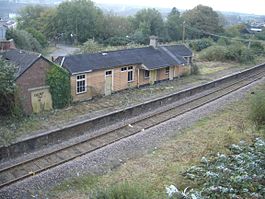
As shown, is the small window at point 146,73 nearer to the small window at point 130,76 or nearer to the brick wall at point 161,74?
the brick wall at point 161,74

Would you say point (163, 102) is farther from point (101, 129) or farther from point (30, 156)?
point (30, 156)

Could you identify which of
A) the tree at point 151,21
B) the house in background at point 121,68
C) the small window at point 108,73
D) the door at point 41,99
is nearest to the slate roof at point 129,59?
the house in background at point 121,68

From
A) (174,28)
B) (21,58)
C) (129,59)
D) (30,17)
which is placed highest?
(30,17)

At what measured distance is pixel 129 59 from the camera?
2817 cm

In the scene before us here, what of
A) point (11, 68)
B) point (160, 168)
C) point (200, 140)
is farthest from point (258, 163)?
point (11, 68)

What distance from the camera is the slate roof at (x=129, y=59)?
80.3 ft

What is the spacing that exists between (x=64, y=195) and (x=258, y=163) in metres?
7.06

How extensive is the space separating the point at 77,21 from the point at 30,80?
137 feet

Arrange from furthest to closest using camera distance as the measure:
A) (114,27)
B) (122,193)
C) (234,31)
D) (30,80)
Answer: (234,31), (114,27), (30,80), (122,193)

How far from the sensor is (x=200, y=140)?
1705 cm

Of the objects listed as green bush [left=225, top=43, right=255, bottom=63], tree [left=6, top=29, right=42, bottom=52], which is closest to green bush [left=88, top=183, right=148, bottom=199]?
tree [left=6, top=29, right=42, bottom=52]

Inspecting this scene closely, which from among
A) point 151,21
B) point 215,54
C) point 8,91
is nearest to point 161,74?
point 8,91

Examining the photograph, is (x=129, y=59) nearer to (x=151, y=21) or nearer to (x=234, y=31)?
(x=151, y=21)

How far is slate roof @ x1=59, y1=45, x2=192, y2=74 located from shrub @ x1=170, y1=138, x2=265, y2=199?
43.7ft
